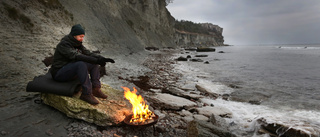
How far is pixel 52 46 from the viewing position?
11398mm

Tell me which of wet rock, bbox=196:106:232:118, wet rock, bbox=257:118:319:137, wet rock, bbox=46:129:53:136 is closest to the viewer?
wet rock, bbox=46:129:53:136

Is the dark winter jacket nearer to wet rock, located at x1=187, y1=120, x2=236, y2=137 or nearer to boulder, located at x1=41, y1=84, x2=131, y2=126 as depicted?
boulder, located at x1=41, y1=84, x2=131, y2=126

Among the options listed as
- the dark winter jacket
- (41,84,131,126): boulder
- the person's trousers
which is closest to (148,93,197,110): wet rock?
(41,84,131,126): boulder

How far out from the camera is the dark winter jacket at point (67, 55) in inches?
169

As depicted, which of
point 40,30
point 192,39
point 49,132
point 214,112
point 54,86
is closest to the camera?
point 49,132

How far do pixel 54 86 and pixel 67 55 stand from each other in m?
0.89

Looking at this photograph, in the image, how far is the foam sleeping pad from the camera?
433 cm

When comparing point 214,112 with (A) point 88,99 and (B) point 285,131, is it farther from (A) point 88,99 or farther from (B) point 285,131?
(A) point 88,99

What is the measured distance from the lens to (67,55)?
14.1ft

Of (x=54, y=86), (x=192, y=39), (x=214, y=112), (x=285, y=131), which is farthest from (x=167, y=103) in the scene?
(x=192, y=39)

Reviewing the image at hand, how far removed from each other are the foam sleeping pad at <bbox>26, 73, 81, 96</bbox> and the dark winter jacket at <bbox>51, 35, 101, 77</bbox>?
0.91 ft

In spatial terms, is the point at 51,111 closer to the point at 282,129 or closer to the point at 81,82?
the point at 81,82

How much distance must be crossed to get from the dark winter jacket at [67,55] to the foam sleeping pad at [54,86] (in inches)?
10.9

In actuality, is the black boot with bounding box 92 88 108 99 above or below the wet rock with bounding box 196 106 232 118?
above
